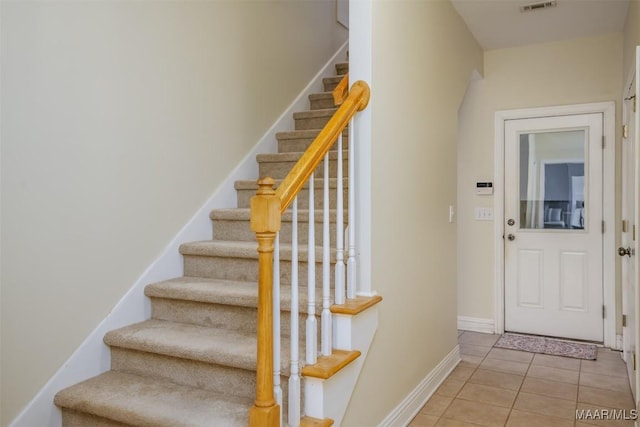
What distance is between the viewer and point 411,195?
2.67 metres

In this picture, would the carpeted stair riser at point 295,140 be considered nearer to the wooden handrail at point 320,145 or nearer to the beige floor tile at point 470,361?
the wooden handrail at point 320,145

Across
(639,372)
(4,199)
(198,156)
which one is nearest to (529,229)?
(639,372)

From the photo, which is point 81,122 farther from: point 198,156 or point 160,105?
point 198,156

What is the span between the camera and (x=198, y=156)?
2.80 m

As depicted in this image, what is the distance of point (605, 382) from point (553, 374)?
0.31 metres

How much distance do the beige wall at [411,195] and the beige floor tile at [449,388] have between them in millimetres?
157

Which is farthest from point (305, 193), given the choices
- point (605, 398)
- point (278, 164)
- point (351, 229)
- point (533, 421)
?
point (605, 398)

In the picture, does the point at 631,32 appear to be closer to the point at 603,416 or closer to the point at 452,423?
the point at 603,416

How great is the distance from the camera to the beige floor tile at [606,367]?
3.30 meters

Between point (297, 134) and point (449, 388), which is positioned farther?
point (297, 134)

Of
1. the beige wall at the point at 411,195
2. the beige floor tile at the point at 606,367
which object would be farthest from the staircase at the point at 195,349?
the beige floor tile at the point at 606,367

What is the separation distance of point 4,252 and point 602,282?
4263mm

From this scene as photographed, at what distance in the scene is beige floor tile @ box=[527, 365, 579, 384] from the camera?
319 centimetres

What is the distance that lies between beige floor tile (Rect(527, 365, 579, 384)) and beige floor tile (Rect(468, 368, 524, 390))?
15 cm
